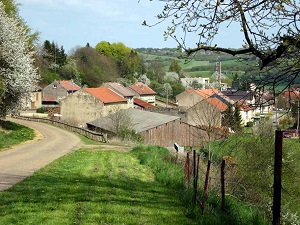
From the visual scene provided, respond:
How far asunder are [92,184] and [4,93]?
59.0 feet

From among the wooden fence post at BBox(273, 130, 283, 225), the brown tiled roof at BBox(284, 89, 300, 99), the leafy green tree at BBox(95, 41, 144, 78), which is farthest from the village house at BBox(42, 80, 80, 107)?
the wooden fence post at BBox(273, 130, 283, 225)


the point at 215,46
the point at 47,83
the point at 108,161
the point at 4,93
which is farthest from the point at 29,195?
the point at 47,83

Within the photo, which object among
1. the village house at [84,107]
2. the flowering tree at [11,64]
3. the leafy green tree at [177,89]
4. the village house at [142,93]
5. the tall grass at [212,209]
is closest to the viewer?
the tall grass at [212,209]

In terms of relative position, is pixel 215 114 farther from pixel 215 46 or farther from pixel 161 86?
pixel 161 86

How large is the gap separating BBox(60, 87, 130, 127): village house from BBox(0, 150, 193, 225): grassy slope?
43.4 metres

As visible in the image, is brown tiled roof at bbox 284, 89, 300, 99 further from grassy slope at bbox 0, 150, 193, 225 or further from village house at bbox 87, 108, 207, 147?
village house at bbox 87, 108, 207, 147

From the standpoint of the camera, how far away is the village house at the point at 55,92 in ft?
244

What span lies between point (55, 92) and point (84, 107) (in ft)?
64.2

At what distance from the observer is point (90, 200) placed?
359 inches

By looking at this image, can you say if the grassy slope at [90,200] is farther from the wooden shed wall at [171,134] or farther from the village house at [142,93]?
the village house at [142,93]

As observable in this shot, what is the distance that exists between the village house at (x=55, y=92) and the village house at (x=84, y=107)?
636 inches

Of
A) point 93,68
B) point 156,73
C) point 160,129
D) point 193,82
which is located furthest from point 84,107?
point 156,73

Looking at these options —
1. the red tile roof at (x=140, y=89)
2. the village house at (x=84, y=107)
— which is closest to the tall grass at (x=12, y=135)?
the village house at (x=84, y=107)

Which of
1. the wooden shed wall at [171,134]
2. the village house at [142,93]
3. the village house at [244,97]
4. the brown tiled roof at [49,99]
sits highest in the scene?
the village house at [142,93]
